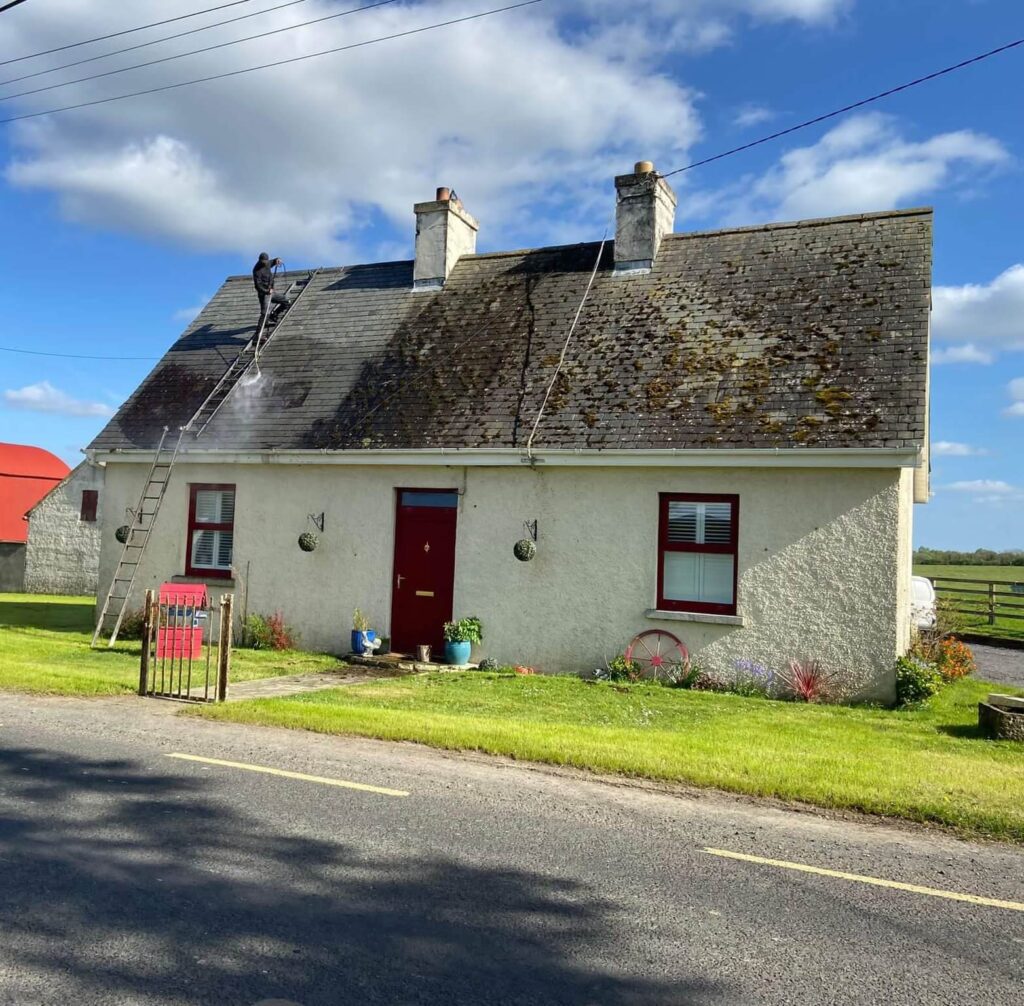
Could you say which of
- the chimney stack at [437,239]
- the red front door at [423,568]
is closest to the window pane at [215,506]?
the red front door at [423,568]

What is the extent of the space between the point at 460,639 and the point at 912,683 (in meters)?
6.27

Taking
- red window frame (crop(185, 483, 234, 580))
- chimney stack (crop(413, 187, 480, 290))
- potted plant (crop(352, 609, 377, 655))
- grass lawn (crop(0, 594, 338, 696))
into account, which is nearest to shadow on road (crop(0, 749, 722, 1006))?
grass lawn (crop(0, 594, 338, 696))

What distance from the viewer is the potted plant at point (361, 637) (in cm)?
1468

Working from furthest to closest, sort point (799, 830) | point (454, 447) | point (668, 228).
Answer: point (668, 228)
point (454, 447)
point (799, 830)

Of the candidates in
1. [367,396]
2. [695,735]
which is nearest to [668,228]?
[367,396]

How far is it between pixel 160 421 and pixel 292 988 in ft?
50.6

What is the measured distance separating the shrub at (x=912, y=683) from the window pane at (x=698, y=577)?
2353 millimetres

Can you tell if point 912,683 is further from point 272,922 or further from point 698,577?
point 272,922

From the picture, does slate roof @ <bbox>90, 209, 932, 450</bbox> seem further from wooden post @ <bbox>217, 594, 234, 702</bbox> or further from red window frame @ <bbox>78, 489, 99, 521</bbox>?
red window frame @ <bbox>78, 489, 99, 521</bbox>

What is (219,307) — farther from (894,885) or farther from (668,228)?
(894,885)

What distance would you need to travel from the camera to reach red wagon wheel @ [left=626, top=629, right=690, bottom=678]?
13125 mm

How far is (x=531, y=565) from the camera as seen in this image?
14094 millimetres

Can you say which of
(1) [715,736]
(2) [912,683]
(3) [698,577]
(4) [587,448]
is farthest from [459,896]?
(4) [587,448]

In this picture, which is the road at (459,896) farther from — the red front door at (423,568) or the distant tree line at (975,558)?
the distant tree line at (975,558)
